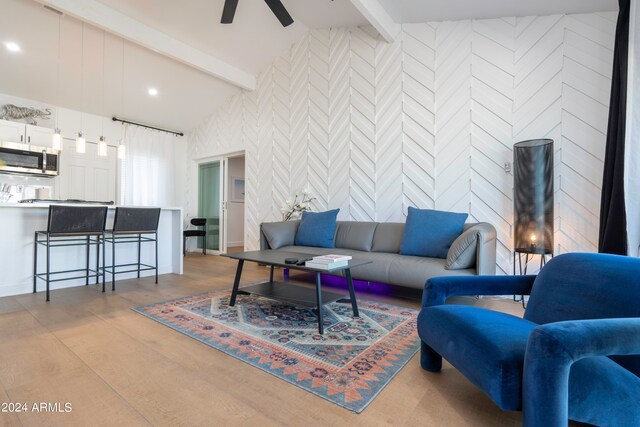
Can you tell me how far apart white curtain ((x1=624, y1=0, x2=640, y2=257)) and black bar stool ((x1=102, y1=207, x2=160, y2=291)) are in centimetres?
440

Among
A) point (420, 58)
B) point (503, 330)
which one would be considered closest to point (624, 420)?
point (503, 330)

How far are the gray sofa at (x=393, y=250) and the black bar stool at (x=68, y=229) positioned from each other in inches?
70.3

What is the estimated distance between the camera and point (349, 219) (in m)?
4.38

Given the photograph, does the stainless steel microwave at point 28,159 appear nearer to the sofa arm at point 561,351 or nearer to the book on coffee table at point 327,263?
the book on coffee table at point 327,263

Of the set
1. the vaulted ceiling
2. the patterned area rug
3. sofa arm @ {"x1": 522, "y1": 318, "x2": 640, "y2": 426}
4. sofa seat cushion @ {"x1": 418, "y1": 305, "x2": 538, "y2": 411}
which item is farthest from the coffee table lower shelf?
the vaulted ceiling

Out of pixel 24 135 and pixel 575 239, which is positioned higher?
pixel 24 135

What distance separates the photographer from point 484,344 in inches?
45.8

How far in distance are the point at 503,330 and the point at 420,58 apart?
11.5ft

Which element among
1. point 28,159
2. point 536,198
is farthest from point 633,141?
point 28,159

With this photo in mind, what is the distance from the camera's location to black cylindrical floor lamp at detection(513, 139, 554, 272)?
279 centimetres

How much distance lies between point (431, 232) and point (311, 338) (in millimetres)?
1749

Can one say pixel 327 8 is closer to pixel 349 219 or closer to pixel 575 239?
pixel 349 219

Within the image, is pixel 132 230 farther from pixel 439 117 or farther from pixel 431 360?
pixel 439 117

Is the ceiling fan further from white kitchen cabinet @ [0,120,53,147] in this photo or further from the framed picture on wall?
the framed picture on wall
